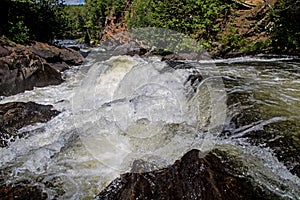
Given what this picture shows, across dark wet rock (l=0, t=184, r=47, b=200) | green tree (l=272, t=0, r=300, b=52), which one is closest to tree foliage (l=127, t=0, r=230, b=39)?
green tree (l=272, t=0, r=300, b=52)

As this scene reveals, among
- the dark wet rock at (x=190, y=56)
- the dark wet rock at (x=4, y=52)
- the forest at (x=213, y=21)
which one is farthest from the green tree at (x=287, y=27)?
the dark wet rock at (x=4, y=52)

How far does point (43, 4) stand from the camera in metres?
13.4

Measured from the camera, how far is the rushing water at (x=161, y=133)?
3225mm

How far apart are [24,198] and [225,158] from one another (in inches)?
92.3

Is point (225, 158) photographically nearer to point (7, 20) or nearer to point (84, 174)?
Answer: point (84, 174)

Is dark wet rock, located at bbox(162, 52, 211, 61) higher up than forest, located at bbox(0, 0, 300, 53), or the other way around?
forest, located at bbox(0, 0, 300, 53)

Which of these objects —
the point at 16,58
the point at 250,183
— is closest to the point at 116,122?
the point at 250,183

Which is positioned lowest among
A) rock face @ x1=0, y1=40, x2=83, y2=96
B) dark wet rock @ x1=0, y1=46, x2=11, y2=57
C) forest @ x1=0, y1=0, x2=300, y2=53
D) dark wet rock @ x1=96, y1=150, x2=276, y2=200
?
rock face @ x1=0, y1=40, x2=83, y2=96

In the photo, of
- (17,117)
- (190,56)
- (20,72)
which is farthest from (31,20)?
(17,117)

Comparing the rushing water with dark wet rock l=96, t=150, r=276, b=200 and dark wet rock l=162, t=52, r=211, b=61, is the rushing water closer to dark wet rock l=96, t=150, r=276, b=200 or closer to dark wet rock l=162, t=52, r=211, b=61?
dark wet rock l=96, t=150, r=276, b=200

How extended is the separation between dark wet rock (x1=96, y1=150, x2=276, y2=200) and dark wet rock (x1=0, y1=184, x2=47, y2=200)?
2.47ft

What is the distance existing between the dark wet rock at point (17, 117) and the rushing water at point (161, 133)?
165mm

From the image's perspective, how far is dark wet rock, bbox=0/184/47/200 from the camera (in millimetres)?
2793

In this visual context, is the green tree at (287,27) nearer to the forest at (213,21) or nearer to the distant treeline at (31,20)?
the forest at (213,21)
